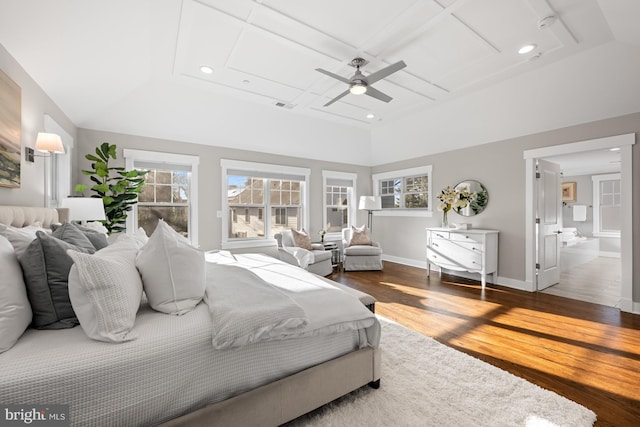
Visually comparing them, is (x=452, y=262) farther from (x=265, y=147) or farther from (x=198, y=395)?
(x=198, y=395)

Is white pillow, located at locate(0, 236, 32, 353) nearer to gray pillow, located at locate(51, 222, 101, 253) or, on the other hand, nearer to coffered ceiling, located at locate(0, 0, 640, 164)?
gray pillow, located at locate(51, 222, 101, 253)

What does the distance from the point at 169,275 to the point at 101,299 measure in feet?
1.05

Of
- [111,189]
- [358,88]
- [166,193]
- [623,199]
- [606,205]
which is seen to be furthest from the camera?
[606,205]

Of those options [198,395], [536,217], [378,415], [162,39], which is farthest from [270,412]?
[536,217]

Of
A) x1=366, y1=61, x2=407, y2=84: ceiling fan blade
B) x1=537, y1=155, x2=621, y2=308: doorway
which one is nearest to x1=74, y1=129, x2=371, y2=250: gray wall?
x1=366, y1=61, x2=407, y2=84: ceiling fan blade

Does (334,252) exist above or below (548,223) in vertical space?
below

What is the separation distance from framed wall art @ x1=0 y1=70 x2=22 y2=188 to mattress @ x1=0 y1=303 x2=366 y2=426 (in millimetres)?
1580

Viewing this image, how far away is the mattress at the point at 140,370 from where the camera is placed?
37.4 inches

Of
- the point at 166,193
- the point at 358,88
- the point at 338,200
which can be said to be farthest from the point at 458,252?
the point at 166,193

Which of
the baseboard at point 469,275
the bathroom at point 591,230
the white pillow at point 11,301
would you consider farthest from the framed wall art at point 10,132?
the bathroom at point 591,230

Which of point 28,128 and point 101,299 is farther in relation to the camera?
point 28,128

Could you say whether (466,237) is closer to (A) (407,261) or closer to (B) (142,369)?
(A) (407,261)

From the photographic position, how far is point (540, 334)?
2.61m

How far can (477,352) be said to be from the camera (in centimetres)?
227
